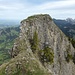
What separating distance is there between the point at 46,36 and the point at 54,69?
1083 cm

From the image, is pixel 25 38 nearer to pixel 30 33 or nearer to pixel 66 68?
pixel 30 33

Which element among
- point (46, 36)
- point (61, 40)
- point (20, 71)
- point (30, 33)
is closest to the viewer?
point (20, 71)

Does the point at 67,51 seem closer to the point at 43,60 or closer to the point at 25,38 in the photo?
the point at 43,60

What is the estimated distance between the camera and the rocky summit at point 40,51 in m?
52.2

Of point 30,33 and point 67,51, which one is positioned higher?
point 30,33

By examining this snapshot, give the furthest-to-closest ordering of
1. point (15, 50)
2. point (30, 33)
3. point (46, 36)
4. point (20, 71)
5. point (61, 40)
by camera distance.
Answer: point (61, 40)
point (46, 36)
point (30, 33)
point (15, 50)
point (20, 71)

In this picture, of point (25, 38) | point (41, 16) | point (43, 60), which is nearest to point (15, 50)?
point (25, 38)

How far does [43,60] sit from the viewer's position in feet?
213

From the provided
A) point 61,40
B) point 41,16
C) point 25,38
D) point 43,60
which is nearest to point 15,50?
point 25,38

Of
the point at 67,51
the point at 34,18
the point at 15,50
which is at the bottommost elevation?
the point at 67,51

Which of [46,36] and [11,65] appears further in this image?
[46,36]

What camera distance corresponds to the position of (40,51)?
6456cm

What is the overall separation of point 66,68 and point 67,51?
5921 mm

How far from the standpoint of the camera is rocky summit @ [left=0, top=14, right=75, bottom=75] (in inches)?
2053
